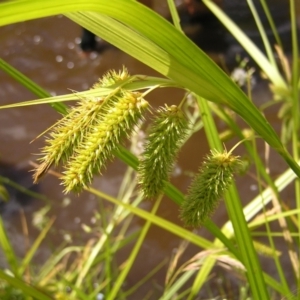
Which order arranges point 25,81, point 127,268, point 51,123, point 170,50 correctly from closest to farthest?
point 170,50
point 25,81
point 127,268
point 51,123

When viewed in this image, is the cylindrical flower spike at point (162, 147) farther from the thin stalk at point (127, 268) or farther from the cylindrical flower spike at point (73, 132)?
the thin stalk at point (127, 268)

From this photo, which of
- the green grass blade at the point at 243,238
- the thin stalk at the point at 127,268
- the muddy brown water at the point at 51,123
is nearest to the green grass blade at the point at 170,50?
the green grass blade at the point at 243,238

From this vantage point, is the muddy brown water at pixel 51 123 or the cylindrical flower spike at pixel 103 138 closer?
the cylindrical flower spike at pixel 103 138

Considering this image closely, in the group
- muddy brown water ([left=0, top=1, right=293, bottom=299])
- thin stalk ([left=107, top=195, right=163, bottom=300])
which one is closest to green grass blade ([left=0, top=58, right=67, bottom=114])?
thin stalk ([left=107, top=195, right=163, bottom=300])

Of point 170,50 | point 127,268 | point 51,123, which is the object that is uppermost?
point 170,50

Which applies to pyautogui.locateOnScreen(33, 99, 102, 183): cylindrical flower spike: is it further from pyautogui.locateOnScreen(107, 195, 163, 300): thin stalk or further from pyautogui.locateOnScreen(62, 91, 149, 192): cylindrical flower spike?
pyautogui.locateOnScreen(107, 195, 163, 300): thin stalk

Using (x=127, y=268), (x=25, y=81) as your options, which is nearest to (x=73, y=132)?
(x=25, y=81)

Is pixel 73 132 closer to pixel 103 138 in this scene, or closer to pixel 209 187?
pixel 103 138

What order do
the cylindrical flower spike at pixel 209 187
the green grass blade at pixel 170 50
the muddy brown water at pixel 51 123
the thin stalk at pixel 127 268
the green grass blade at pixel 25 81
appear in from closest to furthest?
the green grass blade at pixel 170 50, the cylindrical flower spike at pixel 209 187, the green grass blade at pixel 25 81, the thin stalk at pixel 127 268, the muddy brown water at pixel 51 123
